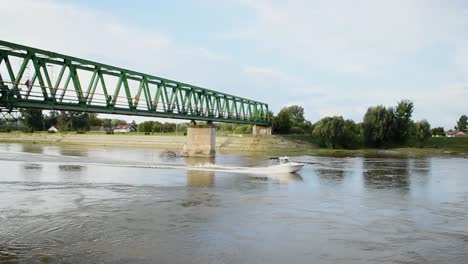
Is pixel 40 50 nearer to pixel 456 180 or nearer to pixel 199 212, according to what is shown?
pixel 199 212

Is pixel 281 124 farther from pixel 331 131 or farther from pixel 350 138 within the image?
pixel 350 138

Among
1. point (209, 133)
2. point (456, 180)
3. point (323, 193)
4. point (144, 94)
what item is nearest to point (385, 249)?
point (323, 193)

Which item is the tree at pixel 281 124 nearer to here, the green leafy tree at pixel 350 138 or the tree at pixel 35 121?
the green leafy tree at pixel 350 138

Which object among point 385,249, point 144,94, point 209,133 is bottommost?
point 385,249

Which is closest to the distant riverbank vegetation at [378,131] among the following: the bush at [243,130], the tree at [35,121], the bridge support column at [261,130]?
the bridge support column at [261,130]

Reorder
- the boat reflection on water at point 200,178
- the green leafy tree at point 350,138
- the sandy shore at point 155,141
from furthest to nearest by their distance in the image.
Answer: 1. the green leafy tree at point 350,138
2. the sandy shore at point 155,141
3. the boat reflection on water at point 200,178

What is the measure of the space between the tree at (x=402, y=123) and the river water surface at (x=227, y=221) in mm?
85169

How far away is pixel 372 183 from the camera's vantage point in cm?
4472

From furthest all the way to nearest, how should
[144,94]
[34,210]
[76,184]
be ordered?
[144,94] → [76,184] → [34,210]

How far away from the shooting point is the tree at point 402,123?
125 m

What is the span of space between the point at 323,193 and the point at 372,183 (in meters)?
9.90

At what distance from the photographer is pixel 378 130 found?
12306cm

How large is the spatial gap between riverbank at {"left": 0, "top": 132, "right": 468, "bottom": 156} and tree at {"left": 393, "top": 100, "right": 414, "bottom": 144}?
6.99 meters

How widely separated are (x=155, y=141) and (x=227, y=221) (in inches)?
4508
